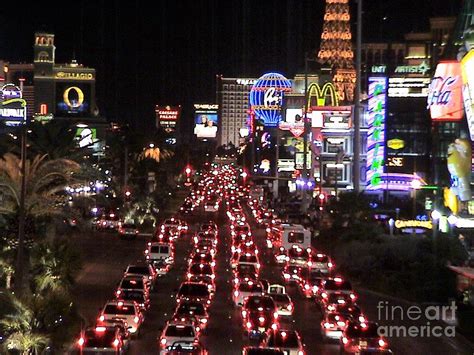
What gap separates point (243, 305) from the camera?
1284 inches

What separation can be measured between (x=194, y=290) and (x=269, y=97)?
128196 mm

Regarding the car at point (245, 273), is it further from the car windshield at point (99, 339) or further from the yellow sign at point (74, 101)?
the yellow sign at point (74, 101)

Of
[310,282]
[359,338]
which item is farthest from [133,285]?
[359,338]

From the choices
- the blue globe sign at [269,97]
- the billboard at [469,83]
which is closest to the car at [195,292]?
the billboard at [469,83]

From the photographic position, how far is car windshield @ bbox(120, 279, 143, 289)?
113ft

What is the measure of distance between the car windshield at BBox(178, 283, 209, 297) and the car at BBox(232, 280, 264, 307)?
1.44 m

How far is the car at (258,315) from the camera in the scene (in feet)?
94.1

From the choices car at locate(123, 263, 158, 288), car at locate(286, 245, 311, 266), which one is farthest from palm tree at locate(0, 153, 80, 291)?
car at locate(286, 245, 311, 266)

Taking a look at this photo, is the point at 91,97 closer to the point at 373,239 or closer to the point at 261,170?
the point at 261,170

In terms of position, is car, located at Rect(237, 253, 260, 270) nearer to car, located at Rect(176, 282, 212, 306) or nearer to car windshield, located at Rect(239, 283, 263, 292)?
car windshield, located at Rect(239, 283, 263, 292)

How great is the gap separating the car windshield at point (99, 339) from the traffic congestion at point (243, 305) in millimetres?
23

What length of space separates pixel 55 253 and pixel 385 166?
5308 cm

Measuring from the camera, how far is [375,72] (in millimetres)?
96375

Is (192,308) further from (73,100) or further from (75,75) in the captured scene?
(75,75)
